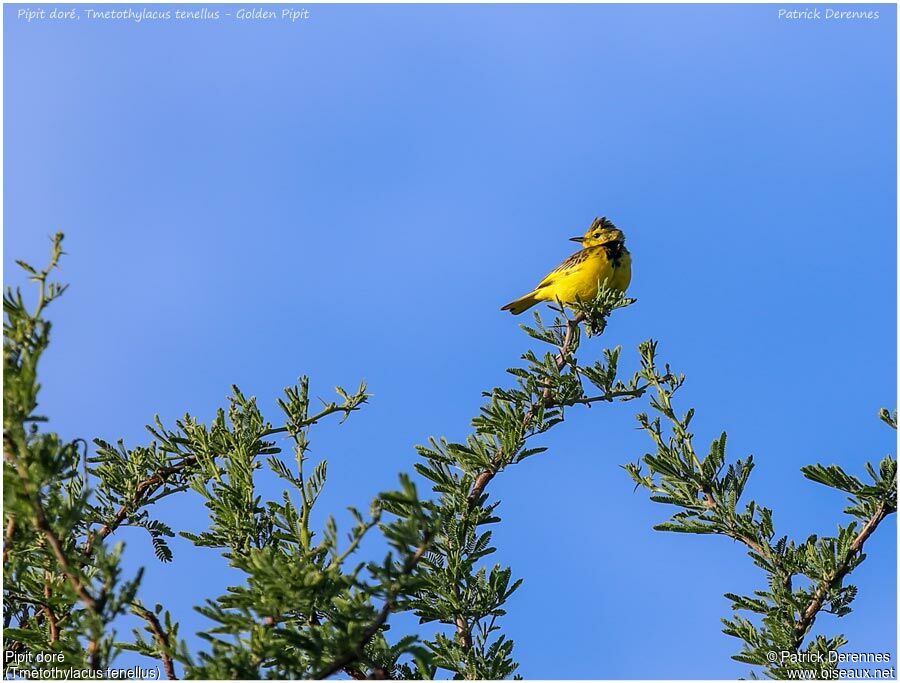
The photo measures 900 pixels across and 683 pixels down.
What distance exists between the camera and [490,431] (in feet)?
14.5

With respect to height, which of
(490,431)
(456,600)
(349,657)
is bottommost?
(349,657)

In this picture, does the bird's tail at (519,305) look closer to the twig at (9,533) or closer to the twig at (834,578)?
the twig at (834,578)

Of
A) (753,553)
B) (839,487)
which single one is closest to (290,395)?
(753,553)

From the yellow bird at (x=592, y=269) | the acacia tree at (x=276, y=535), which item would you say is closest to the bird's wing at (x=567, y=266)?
the yellow bird at (x=592, y=269)

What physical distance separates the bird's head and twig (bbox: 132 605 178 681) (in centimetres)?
854

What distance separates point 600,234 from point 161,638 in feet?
30.5

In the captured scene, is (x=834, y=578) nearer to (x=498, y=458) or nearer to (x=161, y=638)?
(x=498, y=458)

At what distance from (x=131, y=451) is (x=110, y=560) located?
2136 millimetres

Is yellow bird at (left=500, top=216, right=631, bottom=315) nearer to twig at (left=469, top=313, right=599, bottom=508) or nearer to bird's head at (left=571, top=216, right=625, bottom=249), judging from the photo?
bird's head at (left=571, top=216, right=625, bottom=249)

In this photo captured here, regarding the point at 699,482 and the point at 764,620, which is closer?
the point at 764,620

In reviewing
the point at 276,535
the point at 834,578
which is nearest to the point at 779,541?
the point at 834,578

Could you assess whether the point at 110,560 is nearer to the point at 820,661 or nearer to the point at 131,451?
A: the point at 131,451

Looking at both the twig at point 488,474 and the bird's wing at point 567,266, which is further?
the bird's wing at point 567,266

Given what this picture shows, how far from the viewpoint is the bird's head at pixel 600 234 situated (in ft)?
37.1
